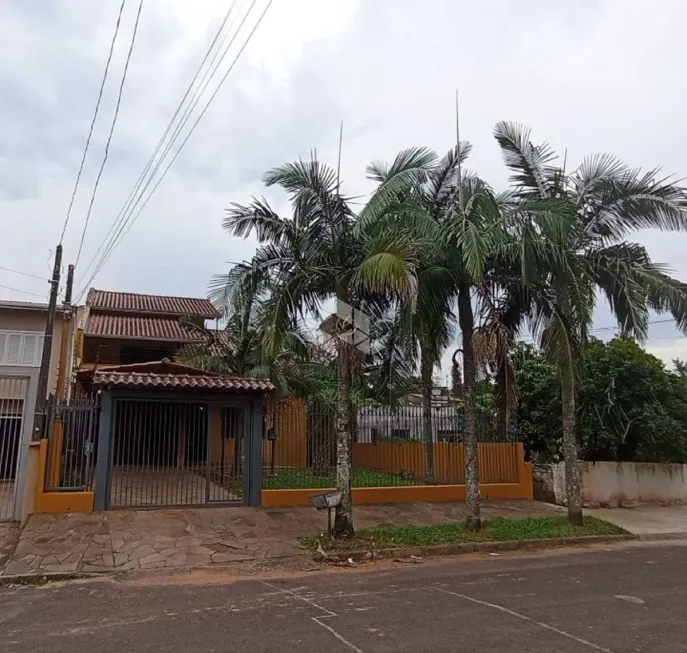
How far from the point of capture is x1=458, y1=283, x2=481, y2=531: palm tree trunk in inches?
432

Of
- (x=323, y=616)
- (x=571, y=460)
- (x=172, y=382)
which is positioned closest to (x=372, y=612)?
(x=323, y=616)

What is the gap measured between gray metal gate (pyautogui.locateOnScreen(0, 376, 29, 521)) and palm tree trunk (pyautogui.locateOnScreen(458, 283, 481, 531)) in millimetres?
8560

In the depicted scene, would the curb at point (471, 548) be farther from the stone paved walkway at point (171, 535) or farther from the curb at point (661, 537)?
the stone paved walkway at point (171, 535)

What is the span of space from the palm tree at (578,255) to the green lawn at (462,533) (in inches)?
21.9

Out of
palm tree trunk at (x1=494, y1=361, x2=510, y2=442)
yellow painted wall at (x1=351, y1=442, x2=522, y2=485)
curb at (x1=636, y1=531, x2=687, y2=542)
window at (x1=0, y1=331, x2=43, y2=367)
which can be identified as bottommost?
curb at (x1=636, y1=531, x2=687, y2=542)

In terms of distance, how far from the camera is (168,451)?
12.6 m

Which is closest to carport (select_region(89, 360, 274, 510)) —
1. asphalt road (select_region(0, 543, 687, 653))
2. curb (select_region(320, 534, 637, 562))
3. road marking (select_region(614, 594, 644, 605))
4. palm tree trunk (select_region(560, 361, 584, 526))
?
curb (select_region(320, 534, 637, 562))

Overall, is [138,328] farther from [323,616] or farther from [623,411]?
[323,616]

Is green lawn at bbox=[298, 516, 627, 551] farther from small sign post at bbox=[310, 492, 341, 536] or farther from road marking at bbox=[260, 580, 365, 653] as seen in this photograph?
road marking at bbox=[260, 580, 365, 653]

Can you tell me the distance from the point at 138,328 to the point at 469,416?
15.6 meters

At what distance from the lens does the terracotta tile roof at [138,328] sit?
21547mm

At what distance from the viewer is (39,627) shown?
19.0 ft

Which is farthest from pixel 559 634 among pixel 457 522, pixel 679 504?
pixel 679 504

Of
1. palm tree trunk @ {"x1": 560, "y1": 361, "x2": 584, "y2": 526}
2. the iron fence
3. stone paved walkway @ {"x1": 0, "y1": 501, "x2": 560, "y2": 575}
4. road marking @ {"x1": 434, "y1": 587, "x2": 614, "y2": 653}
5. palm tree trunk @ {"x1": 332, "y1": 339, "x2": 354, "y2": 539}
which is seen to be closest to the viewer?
road marking @ {"x1": 434, "y1": 587, "x2": 614, "y2": 653}
